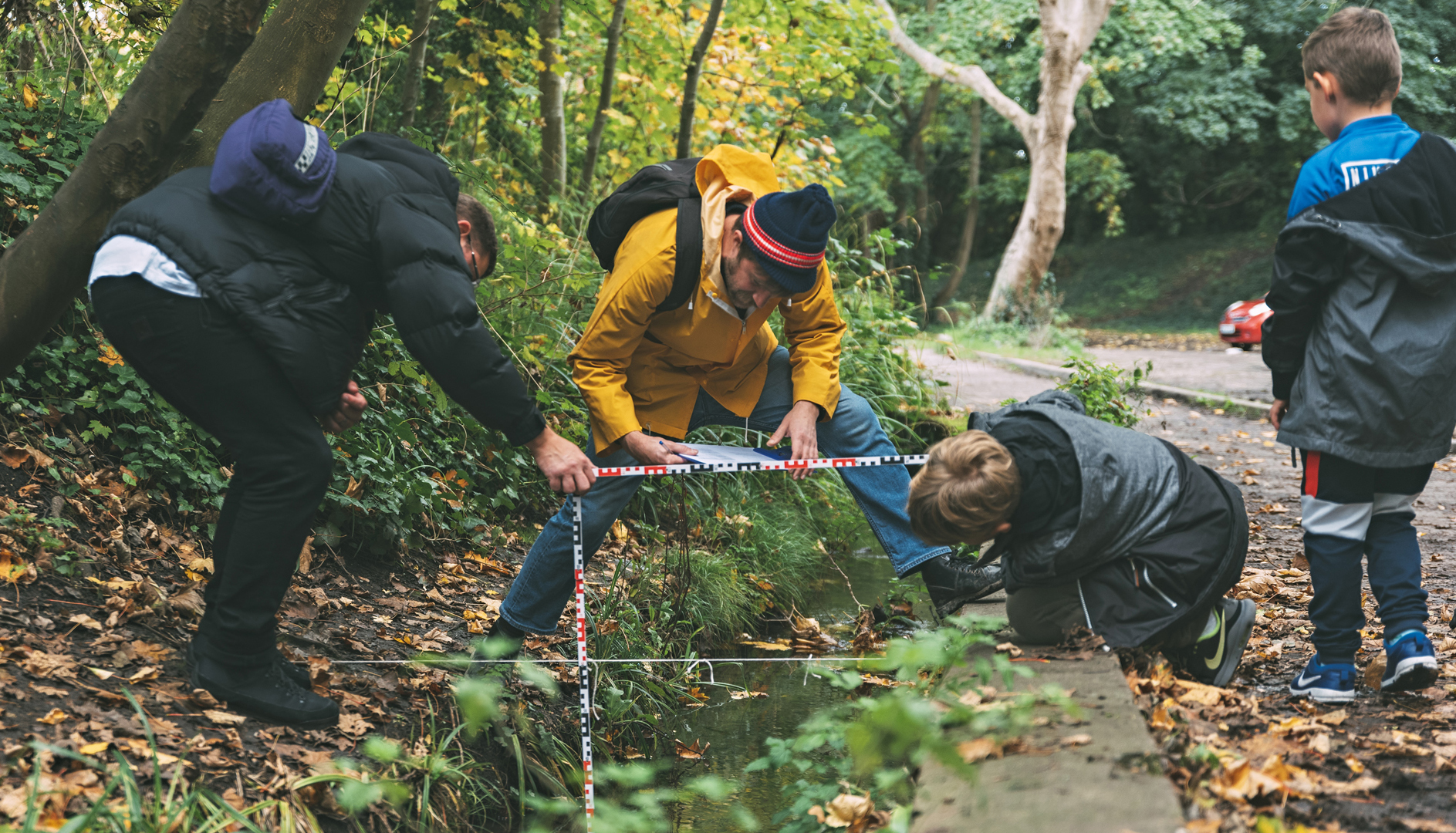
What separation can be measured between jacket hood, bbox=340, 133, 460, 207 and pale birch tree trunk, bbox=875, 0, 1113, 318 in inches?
619

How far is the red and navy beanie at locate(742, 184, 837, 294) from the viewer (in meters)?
3.17

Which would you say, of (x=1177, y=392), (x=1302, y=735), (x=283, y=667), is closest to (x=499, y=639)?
(x=283, y=667)

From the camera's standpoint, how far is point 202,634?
119 inches

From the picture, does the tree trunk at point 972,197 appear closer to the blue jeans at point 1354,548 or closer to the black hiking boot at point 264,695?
the blue jeans at point 1354,548

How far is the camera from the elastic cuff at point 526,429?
2.92 meters

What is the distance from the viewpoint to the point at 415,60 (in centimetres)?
686

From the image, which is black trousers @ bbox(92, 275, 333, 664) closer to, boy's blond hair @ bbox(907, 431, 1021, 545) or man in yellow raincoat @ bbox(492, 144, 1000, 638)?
man in yellow raincoat @ bbox(492, 144, 1000, 638)

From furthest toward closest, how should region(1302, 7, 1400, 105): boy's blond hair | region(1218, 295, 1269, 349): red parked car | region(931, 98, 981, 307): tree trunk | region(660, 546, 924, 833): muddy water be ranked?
region(931, 98, 981, 307): tree trunk
region(1218, 295, 1269, 349): red parked car
region(660, 546, 924, 833): muddy water
region(1302, 7, 1400, 105): boy's blond hair

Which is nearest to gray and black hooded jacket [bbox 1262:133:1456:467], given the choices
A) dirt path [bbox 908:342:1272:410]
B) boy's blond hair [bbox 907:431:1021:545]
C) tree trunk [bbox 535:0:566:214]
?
boy's blond hair [bbox 907:431:1021:545]

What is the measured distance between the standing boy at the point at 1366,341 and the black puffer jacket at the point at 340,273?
2318mm

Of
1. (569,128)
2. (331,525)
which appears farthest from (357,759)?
(569,128)

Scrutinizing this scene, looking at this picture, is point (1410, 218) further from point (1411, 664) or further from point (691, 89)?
point (691, 89)

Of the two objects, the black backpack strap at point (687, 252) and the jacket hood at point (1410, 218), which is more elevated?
the jacket hood at point (1410, 218)

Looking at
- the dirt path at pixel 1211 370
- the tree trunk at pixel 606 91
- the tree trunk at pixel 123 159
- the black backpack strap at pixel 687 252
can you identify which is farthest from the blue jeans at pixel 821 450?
the dirt path at pixel 1211 370
